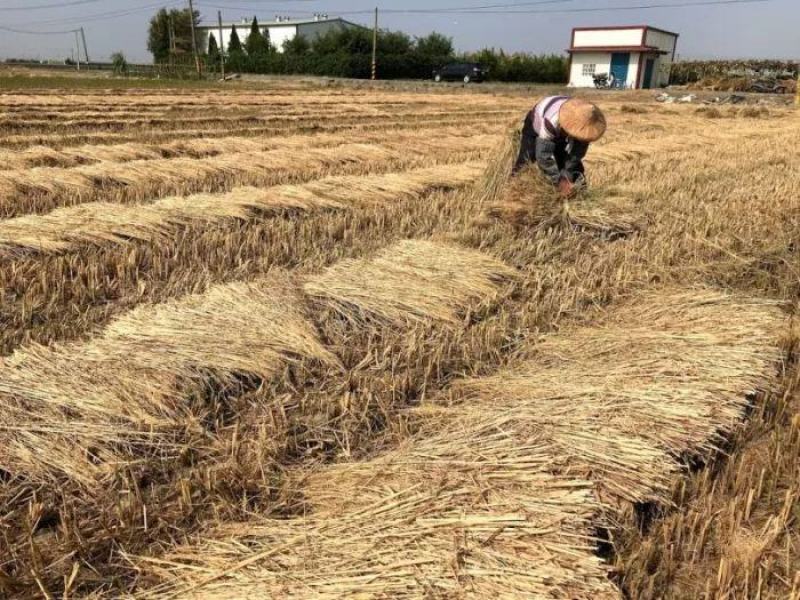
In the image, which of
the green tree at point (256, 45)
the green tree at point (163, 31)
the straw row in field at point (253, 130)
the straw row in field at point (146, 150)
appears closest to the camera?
the straw row in field at point (146, 150)

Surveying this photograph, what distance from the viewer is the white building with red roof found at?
36.6m

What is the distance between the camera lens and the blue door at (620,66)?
36.9 meters

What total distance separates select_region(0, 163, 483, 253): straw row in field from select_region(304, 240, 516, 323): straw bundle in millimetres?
1540

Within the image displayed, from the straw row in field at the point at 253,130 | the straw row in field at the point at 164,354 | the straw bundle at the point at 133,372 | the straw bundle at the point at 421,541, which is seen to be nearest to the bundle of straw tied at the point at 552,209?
the straw row in field at the point at 164,354

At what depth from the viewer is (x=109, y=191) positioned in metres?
5.82

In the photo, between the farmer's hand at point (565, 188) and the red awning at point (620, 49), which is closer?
the farmer's hand at point (565, 188)

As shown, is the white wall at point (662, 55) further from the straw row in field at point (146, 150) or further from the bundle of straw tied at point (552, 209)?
the bundle of straw tied at point (552, 209)

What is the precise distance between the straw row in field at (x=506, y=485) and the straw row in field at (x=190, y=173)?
14.3ft

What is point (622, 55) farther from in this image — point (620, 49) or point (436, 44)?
point (436, 44)

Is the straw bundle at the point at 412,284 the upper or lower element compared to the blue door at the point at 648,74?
lower

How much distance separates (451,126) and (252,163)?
686 centimetres

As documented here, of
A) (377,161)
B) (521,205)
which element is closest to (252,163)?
(377,161)

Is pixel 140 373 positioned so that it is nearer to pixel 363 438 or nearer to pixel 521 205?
pixel 363 438

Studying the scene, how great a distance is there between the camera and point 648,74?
37906 mm
